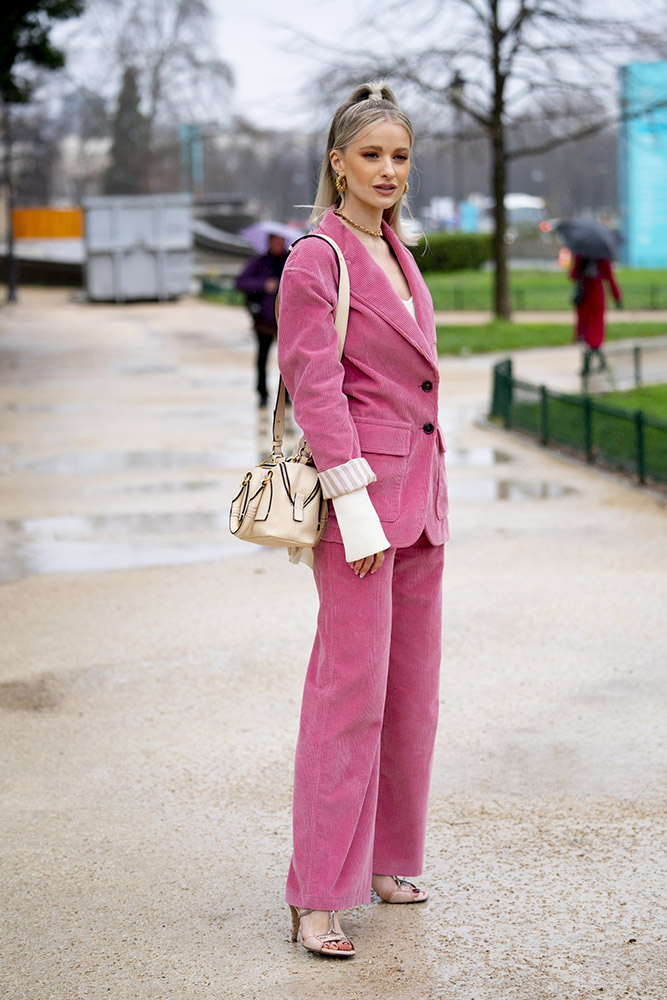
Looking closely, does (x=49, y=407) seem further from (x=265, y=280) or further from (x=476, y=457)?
(x=476, y=457)

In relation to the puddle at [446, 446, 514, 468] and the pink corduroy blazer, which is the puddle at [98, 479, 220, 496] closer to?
the puddle at [446, 446, 514, 468]

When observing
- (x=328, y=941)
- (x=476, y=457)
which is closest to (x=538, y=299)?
(x=476, y=457)

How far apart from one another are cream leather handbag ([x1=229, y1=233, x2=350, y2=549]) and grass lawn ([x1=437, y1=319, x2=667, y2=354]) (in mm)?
17260

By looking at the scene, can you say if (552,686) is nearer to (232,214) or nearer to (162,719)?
(162,719)

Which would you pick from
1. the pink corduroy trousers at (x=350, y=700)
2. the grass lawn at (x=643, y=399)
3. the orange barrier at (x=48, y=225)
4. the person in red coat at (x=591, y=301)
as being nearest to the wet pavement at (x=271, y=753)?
the pink corduroy trousers at (x=350, y=700)

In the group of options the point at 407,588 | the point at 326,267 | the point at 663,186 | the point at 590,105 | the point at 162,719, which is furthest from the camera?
the point at 663,186

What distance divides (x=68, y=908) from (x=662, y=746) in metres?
2.14

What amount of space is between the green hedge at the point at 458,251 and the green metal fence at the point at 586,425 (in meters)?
31.4

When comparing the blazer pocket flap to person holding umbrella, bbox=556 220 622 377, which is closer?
the blazer pocket flap

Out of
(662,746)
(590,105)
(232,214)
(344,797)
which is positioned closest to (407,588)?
(344,797)

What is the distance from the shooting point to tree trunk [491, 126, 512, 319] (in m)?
24.5

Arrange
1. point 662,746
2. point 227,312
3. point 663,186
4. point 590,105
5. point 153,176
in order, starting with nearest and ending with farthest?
point 662,746 < point 590,105 < point 227,312 < point 663,186 < point 153,176

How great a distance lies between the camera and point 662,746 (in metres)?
4.64

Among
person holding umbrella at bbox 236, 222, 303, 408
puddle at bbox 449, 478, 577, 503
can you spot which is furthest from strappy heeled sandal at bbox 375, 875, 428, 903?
person holding umbrella at bbox 236, 222, 303, 408
